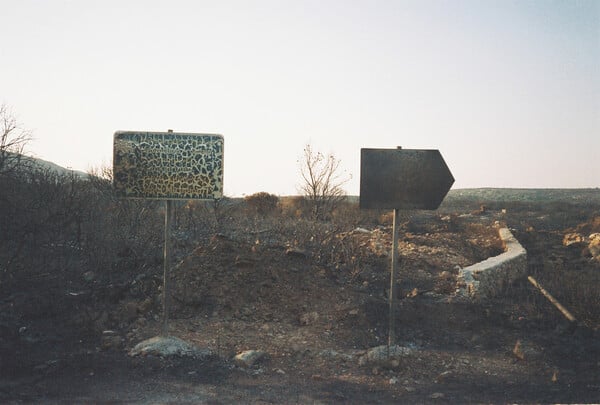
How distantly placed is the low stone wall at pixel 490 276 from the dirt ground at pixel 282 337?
25 centimetres

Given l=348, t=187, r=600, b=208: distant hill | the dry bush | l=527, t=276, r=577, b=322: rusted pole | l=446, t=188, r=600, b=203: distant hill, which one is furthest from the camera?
l=446, t=188, r=600, b=203: distant hill

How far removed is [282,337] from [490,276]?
4520 millimetres

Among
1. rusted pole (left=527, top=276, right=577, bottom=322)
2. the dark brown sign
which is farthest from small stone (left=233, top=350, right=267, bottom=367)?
rusted pole (left=527, top=276, right=577, bottom=322)

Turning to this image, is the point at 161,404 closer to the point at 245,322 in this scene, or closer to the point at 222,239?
the point at 245,322

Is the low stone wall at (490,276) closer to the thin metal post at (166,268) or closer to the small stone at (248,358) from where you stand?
the small stone at (248,358)

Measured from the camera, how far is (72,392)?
4.80m

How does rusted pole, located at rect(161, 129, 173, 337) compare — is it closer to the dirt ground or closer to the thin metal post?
the thin metal post

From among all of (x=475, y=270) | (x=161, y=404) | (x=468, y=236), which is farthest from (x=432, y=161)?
(x=468, y=236)

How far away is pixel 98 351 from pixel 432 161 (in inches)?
191

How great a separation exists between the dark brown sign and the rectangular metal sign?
189 centimetres

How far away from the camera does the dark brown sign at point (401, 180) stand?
19.9 ft

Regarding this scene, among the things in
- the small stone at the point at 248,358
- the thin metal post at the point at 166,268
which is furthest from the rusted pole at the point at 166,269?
the small stone at the point at 248,358

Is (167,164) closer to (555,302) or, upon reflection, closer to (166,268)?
(166,268)

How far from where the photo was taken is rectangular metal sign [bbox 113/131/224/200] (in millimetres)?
→ 6082
